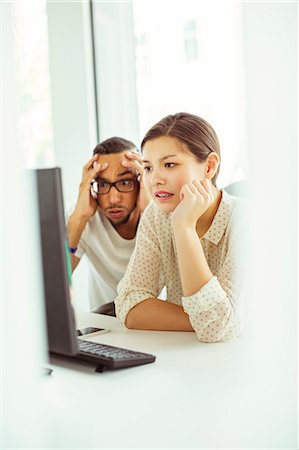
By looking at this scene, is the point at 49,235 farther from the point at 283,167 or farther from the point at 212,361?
the point at 212,361

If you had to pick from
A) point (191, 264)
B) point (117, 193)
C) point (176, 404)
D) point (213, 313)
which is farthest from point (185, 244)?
point (117, 193)

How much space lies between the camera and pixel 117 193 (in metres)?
1.98

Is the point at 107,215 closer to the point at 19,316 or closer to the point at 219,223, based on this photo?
the point at 219,223

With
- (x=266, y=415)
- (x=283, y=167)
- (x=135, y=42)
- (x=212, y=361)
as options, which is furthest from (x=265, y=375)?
(x=135, y=42)

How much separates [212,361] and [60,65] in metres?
1.87

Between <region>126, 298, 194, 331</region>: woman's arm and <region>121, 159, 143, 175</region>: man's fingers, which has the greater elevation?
<region>121, 159, 143, 175</region>: man's fingers

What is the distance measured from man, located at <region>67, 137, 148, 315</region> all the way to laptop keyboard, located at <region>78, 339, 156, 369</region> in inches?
26.0

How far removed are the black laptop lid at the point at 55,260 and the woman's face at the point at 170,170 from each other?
2.24 ft

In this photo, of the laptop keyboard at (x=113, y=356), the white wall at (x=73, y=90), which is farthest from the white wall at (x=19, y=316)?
the white wall at (x=73, y=90)

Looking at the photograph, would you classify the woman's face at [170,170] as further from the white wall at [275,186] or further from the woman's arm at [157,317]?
the white wall at [275,186]

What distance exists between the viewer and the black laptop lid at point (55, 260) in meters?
0.79

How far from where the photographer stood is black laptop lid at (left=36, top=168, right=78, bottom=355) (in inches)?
31.0

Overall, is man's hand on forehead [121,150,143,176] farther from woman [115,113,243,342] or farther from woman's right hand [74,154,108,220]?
woman [115,113,243,342]

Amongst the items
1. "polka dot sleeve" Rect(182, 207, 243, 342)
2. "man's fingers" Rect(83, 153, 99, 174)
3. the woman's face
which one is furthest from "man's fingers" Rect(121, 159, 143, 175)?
"polka dot sleeve" Rect(182, 207, 243, 342)
